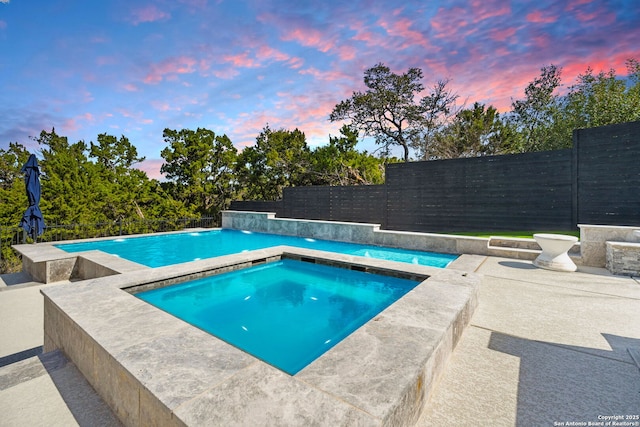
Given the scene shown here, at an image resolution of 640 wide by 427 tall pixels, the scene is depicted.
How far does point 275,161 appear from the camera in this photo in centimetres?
2155

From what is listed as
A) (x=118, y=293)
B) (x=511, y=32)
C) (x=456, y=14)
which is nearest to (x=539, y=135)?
(x=511, y=32)

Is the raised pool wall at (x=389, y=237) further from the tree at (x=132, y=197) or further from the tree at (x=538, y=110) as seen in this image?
the tree at (x=538, y=110)

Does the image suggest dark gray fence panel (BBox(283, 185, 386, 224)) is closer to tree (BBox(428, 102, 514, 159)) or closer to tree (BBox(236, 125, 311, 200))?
tree (BBox(236, 125, 311, 200))

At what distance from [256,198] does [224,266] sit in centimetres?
1771

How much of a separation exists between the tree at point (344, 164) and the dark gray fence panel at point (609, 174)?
12.9m

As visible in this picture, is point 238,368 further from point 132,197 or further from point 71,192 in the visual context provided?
point 132,197

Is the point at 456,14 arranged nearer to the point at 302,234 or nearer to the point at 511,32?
the point at 511,32

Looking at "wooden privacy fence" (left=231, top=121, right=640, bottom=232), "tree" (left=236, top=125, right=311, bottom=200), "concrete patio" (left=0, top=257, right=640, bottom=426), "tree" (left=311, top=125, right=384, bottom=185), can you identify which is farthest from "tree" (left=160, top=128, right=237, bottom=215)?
"concrete patio" (left=0, top=257, right=640, bottom=426)

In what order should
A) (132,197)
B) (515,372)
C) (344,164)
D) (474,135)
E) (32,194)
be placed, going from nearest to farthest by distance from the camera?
(515,372) < (32,194) < (132,197) < (344,164) < (474,135)

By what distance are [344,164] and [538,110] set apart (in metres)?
16.1

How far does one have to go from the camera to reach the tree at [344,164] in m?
21.5

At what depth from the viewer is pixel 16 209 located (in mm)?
12164

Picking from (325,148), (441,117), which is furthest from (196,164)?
(441,117)

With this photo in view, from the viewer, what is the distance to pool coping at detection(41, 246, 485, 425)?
165cm
